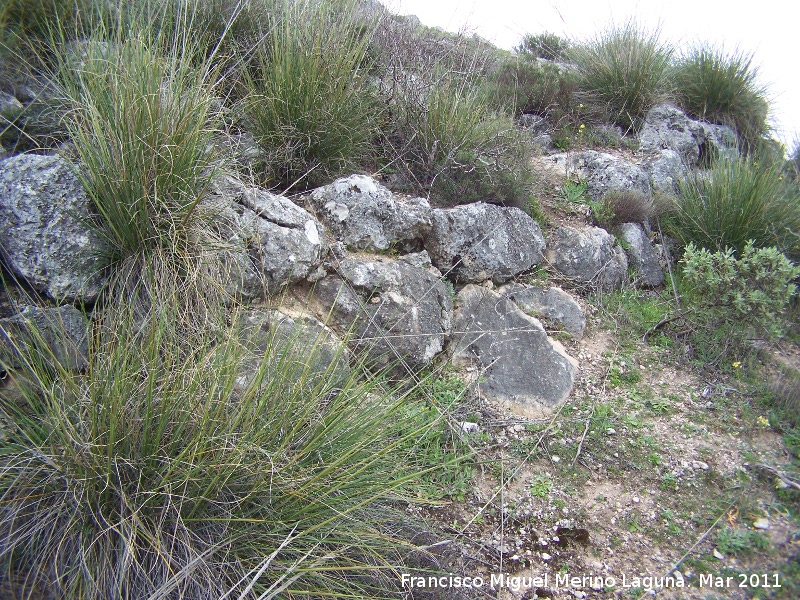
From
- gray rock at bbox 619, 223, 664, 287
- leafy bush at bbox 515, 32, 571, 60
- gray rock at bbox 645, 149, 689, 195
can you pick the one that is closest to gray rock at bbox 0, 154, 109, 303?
gray rock at bbox 619, 223, 664, 287

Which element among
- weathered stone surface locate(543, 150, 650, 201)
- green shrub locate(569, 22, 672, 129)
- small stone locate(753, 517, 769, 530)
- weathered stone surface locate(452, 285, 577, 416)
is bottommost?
weathered stone surface locate(452, 285, 577, 416)

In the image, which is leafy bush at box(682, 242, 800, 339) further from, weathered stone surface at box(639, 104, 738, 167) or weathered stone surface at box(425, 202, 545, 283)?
weathered stone surface at box(639, 104, 738, 167)

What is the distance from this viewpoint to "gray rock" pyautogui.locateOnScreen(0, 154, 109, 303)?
2402 millimetres

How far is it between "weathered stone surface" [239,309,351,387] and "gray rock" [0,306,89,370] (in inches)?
25.8

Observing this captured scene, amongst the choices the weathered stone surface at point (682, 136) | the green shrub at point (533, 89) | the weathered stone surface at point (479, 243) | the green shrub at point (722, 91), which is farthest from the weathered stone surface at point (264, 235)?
the green shrub at point (722, 91)

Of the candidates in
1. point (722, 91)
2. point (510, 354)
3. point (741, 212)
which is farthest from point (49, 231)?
point (722, 91)

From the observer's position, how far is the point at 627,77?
18.8ft

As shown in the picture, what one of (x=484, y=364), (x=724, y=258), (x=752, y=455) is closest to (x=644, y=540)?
(x=752, y=455)

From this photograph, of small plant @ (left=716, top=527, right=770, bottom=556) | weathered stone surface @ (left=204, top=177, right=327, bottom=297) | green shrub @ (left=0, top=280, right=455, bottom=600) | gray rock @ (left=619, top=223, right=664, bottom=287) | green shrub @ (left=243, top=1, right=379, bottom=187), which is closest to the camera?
green shrub @ (left=0, top=280, right=455, bottom=600)

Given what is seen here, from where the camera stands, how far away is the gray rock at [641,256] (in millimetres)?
4480

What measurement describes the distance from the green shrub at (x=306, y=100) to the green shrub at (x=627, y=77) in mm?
3139

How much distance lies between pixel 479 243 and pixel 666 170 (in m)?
2.68

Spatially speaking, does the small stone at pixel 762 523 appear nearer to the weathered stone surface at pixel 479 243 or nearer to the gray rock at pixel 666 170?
the weathered stone surface at pixel 479 243

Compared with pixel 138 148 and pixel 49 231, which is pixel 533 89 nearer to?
pixel 138 148
